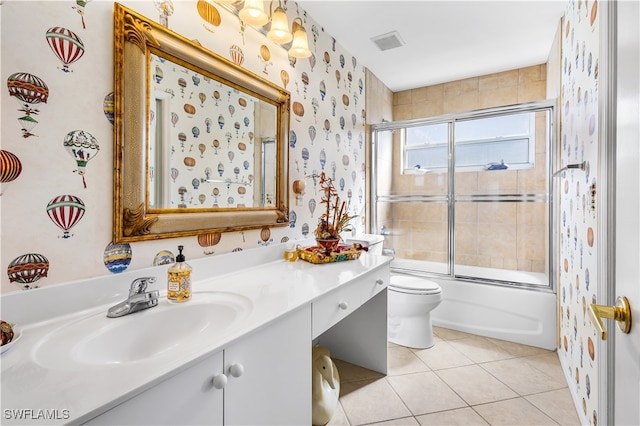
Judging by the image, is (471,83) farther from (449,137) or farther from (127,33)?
(127,33)

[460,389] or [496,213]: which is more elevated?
[496,213]

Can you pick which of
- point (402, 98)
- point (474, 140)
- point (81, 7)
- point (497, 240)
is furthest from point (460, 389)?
point (402, 98)

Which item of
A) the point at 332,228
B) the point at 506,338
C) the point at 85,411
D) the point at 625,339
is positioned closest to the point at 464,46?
the point at 332,228

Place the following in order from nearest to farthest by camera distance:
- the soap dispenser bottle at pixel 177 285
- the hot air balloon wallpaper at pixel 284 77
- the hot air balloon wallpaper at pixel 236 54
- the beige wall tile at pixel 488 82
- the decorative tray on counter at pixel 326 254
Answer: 1. the soap dispenser bottle at pixel 177 285
2. the hot air balloon wallpaper at pixel 236 54
3. the decorative tray on counter at pixel 326 254
4. the hot air balloon wallpaper at pixel 284 77
5. the beige wall tile at pixel 488 82

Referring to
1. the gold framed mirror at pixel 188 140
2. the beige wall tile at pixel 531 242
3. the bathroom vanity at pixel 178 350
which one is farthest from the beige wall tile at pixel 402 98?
the bathroom vanity at pixel 178 350

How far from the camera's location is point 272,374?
91cm

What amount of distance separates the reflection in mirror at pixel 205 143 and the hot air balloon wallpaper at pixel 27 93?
0.32 m

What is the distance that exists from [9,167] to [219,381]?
80 centimetres

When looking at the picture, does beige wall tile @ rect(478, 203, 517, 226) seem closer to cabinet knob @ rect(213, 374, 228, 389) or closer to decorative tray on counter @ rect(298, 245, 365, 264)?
decorative tray on counter @ rect(298, 245, 365, 264)

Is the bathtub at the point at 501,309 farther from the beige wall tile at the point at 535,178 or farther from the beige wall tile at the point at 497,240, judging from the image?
the beige wall tile at the point at 535,178

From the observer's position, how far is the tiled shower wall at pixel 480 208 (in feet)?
8.71

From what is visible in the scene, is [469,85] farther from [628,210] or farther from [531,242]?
[628,210]

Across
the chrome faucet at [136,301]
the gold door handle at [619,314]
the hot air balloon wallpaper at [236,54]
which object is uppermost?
the hot air balloon wallpaper at [236,54]

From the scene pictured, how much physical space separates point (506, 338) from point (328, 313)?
6.30ft
